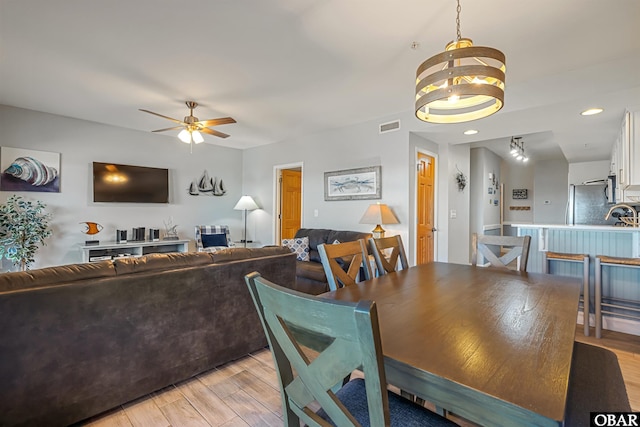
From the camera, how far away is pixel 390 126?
413 centimetres

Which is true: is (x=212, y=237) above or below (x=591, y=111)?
below

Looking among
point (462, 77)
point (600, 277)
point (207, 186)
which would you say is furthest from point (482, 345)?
point (207, 186)

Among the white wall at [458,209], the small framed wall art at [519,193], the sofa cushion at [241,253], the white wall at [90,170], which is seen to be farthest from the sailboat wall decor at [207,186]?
the small framed wall art at [519,193]

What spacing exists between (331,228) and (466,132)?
7.96 feet

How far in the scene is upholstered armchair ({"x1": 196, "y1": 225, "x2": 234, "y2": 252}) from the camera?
5.38 meters

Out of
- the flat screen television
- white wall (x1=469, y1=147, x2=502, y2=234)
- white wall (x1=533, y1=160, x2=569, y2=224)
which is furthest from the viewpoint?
white wall (x1=533, y1=160, x2=569, y2=224)

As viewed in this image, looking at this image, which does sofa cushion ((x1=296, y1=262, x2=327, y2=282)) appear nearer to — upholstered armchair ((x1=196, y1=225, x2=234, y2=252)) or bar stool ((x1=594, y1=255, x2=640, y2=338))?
upholstered armchair ((x1=196, y1=225, x2=234, y2=252))

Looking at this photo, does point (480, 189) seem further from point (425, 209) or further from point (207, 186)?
point (207, 186)

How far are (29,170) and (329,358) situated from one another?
5.26 meters

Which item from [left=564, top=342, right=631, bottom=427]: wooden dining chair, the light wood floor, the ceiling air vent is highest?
the ceiling air vent

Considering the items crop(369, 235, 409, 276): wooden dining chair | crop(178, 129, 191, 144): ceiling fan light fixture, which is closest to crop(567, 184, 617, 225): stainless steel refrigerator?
crop(369, 235, 409, 276): wooden dining chair

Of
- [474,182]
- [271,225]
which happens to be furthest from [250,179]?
[474,182]

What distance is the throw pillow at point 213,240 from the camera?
5.43 metres

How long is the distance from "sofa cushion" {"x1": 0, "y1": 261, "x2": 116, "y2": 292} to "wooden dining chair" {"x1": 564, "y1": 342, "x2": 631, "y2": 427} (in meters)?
2.15
